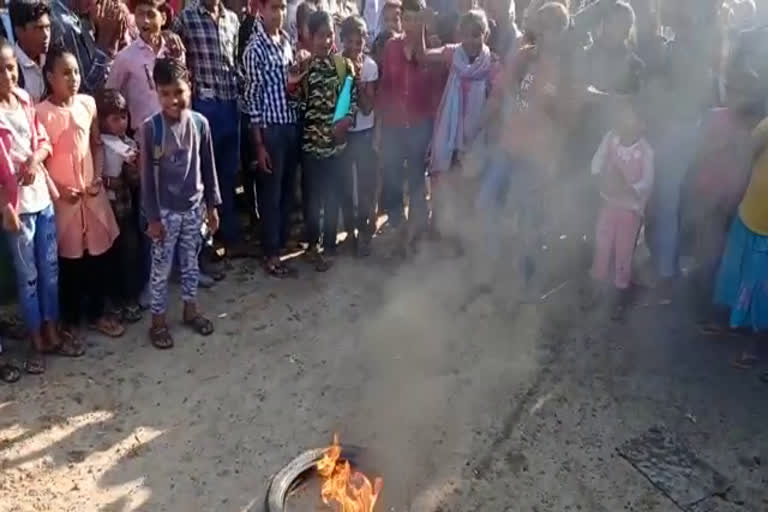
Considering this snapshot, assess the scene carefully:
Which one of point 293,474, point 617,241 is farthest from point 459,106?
point 293,474

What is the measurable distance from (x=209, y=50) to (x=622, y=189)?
9.54 ft

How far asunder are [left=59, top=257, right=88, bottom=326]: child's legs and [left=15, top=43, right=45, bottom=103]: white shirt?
987 millimetres

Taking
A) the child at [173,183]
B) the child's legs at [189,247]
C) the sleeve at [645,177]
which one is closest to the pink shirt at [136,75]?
the child at [173,183]

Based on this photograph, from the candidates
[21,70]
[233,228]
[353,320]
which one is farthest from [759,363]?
[21,70]

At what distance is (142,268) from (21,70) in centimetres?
144

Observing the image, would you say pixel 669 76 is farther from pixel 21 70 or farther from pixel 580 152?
pixel 21 70

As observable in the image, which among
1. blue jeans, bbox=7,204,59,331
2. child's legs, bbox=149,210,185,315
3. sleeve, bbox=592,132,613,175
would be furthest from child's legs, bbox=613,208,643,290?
blue jeans, bbox=7,204,59,331

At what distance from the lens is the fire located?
3.59 metres

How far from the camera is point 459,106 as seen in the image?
20.0 ft

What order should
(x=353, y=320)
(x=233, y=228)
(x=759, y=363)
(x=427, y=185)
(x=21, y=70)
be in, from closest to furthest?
(x=21, y=70)
(x=759, y=363)
(x=353, y=320)
(x=233, y=228)
(x=427, y=185)

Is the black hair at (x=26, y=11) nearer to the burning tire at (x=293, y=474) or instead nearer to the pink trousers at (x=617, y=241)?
the burning tire at (x=293, y=474)

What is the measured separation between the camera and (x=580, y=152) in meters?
5.86

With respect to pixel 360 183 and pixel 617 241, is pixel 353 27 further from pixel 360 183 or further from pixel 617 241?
pixel 617 241

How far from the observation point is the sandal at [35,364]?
4777 mm
